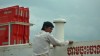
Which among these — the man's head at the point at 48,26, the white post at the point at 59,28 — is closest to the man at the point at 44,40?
the man's head at the point at 48,26

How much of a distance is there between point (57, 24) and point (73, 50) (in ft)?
4.95

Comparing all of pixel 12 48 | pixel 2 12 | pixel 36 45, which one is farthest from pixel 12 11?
pixel 36 45

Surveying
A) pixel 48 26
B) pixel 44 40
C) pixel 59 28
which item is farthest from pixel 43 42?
pixel 59 28

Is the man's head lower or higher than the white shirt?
higher

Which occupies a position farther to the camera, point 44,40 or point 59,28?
point 59,28

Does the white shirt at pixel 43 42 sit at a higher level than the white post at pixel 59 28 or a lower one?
lower

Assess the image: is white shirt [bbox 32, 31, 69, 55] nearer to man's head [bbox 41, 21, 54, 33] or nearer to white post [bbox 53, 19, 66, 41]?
man's head [bbox 41, 21, 54, 33]

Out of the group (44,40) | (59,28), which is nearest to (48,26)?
(44,40)

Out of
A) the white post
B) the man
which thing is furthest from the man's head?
the white post

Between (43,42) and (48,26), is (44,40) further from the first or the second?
(48,26)

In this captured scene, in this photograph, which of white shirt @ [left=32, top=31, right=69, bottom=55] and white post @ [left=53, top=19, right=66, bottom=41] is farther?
white post @ [left=53, top=19, right=66, bottom=41]

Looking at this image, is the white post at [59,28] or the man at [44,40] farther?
the white post at [59,28]

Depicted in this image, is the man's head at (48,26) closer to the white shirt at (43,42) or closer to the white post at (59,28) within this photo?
the white shirt at (43,42)

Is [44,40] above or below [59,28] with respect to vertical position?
below
